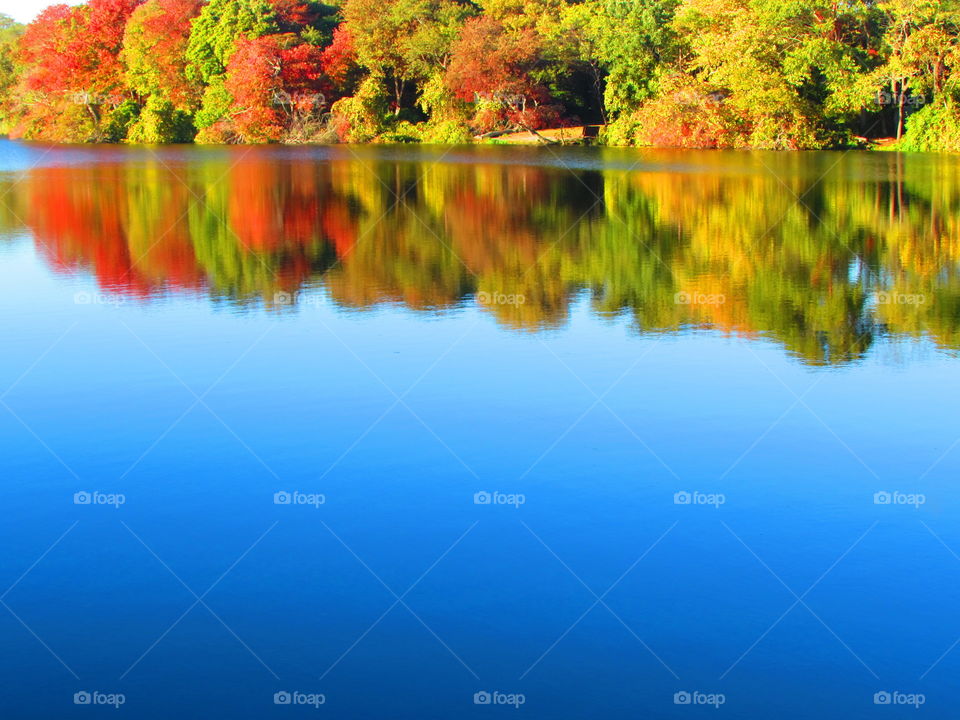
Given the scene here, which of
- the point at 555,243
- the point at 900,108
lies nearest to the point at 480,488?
the point at 555,243

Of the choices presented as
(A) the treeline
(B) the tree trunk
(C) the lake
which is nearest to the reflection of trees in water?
(C) the lake

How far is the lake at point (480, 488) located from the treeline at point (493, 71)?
98.8 feet

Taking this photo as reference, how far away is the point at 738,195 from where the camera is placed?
77.6 ft

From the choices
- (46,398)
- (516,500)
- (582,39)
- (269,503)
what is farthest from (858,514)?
(582,39)

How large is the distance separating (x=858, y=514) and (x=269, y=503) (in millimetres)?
3095

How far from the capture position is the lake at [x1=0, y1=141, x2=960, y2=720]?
4414 millimetres

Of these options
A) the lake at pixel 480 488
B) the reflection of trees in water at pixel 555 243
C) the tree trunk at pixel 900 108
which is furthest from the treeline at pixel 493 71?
the lake at pixel 480 488

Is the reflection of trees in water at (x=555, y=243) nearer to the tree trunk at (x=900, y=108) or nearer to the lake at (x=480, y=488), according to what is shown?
the lake at (x=480, y=488)

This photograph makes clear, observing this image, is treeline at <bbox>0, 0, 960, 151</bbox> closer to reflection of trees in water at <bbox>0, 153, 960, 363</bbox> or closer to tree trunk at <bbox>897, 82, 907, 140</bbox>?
tree trunk at <bbox>897, 82, 907, 140</bbox>

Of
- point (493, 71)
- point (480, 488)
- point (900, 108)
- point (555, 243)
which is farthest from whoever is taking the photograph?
point (493, 71)

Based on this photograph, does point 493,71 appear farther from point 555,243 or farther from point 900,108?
point 555,243

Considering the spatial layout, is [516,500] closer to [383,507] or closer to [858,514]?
[383,507]

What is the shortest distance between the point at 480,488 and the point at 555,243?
10.4 meters

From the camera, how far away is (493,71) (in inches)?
1975
